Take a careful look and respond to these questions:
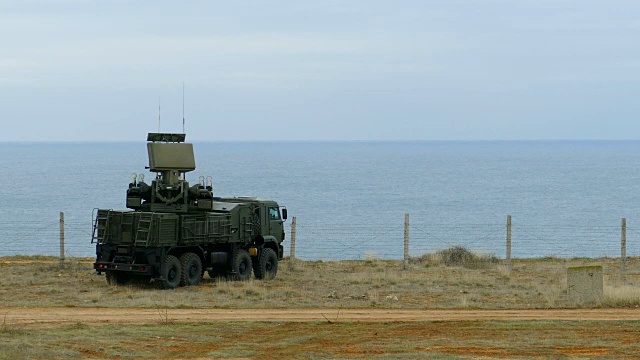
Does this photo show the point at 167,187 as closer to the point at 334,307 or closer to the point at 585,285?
the point at 334,307

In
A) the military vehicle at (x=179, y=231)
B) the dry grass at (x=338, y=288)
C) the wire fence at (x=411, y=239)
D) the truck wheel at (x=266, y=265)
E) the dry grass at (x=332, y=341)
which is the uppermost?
the military vehicle at (x=179, y=231)

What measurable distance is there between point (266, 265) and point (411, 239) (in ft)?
130

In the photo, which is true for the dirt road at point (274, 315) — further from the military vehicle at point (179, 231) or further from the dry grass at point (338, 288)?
the military vehicle at point (179, 231)

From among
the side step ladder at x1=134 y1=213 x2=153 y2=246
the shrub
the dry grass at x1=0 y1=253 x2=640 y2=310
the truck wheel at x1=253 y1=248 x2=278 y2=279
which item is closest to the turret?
the side step ladder at x1=134 y1=213 x2=153 y2=246

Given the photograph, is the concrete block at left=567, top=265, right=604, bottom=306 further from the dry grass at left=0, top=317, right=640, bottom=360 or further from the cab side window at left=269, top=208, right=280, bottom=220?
the cab side window at left=269, top=208, right=280, bottom=220

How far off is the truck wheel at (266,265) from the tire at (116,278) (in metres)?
Answer: 4.02

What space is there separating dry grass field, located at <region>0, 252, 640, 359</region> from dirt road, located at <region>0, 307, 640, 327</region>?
1.05 ft

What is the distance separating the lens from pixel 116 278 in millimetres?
28641

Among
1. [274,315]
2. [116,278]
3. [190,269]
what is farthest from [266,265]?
[274,315]

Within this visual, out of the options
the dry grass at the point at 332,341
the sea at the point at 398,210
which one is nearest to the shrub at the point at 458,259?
the sea at the point at 398,210

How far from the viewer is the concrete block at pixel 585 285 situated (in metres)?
24.6

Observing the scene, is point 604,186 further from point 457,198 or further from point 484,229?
point 484,229

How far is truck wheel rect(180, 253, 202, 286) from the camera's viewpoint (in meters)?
28.2

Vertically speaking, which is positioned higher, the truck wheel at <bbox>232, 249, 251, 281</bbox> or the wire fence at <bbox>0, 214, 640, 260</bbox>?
the truck wheel at <bbox>232, 249, 251, 281</bbox>
